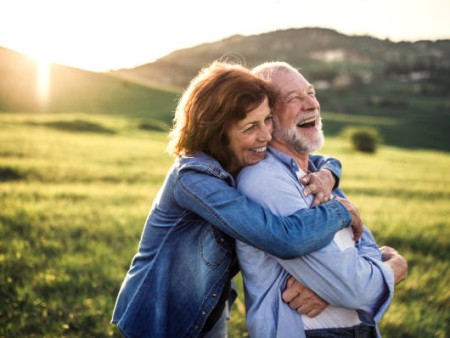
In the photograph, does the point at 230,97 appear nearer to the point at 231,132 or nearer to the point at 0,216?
the point at 231,132

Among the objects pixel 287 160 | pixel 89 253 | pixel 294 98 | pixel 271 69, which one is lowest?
pixel 89 253

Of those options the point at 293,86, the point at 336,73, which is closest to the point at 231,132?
the point at 293,86

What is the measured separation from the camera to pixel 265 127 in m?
2.96

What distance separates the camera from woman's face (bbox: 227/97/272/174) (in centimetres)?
287

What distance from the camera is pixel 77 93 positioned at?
60438 mm

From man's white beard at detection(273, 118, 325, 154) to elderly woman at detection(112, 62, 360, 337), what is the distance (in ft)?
0.91

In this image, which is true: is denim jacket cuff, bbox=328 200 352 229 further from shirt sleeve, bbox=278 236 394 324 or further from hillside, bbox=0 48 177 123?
hillside, bbox=0 48 177 123

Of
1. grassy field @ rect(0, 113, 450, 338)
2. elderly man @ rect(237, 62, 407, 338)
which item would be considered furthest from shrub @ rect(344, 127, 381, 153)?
elderly man @ rect(237, 62, 407, 338)

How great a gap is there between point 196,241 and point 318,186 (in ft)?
3.03

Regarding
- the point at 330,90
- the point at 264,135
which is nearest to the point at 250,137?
the point at 264,135

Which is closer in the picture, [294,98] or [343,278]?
[343,278]

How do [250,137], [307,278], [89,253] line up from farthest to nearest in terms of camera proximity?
[89,253], [250,137], [307,278]

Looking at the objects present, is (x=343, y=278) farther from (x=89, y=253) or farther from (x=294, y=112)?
(x=89, y=253)

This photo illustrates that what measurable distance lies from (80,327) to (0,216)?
Result: 11.8 feet
